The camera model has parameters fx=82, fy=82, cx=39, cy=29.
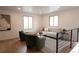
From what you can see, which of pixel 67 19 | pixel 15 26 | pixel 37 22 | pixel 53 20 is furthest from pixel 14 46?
pixel 67 19

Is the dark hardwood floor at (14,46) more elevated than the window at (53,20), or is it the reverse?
the window at (53,20)

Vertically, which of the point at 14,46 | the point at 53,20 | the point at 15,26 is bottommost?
the point at 14,46

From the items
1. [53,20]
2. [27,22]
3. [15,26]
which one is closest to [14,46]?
[15,26]

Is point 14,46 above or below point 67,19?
below

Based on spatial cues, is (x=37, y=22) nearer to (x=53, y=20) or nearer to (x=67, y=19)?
(x=53, y=20)

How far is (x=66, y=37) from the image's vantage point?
150 centimetres

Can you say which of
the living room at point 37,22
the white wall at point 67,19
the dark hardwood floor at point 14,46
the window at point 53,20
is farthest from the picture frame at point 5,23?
the window at point 53,20

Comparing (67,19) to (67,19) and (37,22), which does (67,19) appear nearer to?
(67,19)

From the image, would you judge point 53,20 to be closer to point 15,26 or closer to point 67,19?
point 67,19

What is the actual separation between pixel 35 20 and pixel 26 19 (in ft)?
0.54

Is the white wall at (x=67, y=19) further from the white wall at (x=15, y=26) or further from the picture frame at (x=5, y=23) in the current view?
the picture frame at (x=5, y=23)

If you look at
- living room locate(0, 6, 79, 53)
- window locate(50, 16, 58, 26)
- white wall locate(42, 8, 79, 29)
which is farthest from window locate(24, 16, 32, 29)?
window locate(50, 16, 58, 26)

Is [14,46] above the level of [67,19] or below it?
below

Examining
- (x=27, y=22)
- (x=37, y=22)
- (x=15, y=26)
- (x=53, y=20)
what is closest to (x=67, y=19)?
(x=53, y=20)
